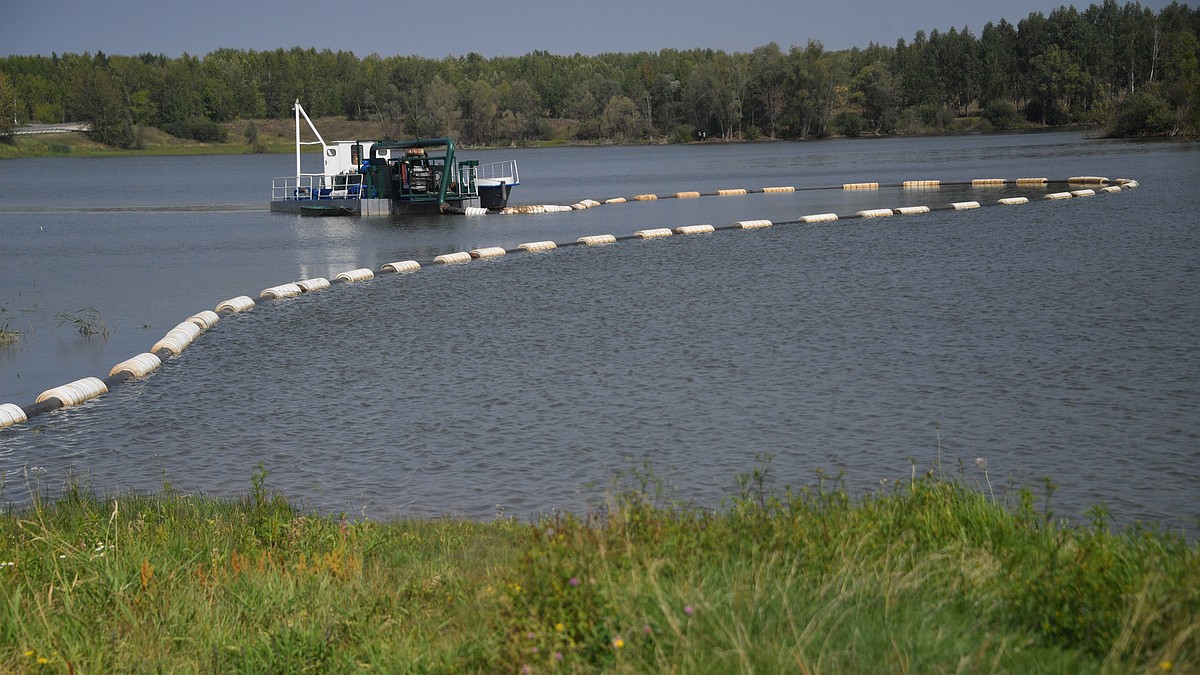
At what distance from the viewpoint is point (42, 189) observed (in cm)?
8175

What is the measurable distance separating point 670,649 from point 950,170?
71.5m

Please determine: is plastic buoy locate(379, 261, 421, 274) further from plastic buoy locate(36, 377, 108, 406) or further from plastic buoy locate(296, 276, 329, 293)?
plastic buoy locate(36, 377, 108, 406)

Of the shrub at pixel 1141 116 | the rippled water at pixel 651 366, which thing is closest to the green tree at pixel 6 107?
the shrub at pixel 1141 116

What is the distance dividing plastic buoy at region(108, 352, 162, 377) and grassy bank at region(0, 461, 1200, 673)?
8.96 meters

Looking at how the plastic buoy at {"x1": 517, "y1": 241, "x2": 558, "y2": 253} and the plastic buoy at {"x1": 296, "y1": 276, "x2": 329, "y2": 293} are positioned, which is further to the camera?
the plastic buoy at {"x1": 517, "y1": 241, "x2": 558, "y2": 253}

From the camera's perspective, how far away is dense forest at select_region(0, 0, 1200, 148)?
15462 cm

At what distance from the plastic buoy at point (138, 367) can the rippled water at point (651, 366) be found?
0.22 metres

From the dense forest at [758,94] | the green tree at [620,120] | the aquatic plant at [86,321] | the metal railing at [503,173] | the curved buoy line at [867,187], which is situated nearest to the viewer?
the aquatic plant at [86,321]

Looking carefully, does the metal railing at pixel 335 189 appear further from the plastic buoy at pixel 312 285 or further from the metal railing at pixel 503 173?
the plastic buoy at pixel 312 285

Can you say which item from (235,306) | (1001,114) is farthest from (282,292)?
(1001,114)

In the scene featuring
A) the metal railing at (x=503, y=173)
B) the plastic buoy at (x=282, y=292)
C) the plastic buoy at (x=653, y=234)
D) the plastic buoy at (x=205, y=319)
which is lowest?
the plastic buoy at (x=205, y=319)

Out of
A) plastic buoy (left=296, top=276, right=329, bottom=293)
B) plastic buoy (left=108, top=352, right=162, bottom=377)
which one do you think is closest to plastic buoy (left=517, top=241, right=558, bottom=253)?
plastic buoy (left=296, top=276, right=329, bottom=293)

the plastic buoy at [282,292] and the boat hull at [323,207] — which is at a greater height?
the boat hull at [323,207]

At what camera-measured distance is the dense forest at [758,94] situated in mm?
154625
